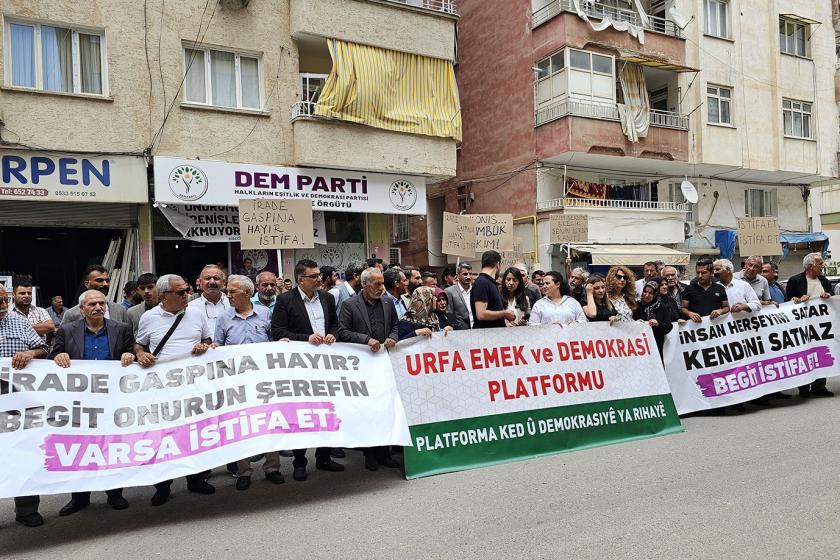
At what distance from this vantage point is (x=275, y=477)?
583cm

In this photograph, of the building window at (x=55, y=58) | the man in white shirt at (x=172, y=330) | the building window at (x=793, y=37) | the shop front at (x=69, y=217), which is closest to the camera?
the man in white shirt at (x=172, y=330)

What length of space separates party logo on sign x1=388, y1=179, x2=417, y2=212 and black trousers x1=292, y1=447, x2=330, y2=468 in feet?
33.0

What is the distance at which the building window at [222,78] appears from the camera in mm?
13688

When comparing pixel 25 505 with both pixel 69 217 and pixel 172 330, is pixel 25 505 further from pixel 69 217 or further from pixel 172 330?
pixel 69 217

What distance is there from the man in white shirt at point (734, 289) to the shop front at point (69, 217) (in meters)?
10.2

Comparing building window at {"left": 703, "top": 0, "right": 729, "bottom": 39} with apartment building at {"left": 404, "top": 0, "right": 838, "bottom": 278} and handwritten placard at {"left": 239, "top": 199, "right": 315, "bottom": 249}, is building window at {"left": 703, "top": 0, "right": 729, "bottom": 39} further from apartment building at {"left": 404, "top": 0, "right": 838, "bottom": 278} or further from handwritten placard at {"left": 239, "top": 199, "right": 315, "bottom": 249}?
handwritten placard at {"left": 239, "top": 199, "right": 315, "bottom": 249}

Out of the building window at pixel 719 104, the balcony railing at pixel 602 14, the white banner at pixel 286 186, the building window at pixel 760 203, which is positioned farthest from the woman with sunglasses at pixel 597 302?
the building window at pixel 760 203

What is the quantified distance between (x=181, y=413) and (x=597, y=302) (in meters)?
4.71

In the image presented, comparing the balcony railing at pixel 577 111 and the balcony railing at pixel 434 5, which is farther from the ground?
the balcony railing at pixel 434 5

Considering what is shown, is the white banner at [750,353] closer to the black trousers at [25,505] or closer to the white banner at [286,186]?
the black trousers at [25,505]

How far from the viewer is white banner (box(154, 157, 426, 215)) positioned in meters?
13.1

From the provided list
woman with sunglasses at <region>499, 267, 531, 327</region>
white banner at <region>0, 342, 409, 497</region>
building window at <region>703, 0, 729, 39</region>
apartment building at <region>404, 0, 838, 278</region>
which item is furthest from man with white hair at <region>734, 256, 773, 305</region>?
building window at <region>703, 0, 729, 39</region>

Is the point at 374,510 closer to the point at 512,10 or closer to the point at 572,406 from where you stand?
the point at 572,406

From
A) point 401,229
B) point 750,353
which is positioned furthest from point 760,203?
point 750,353
